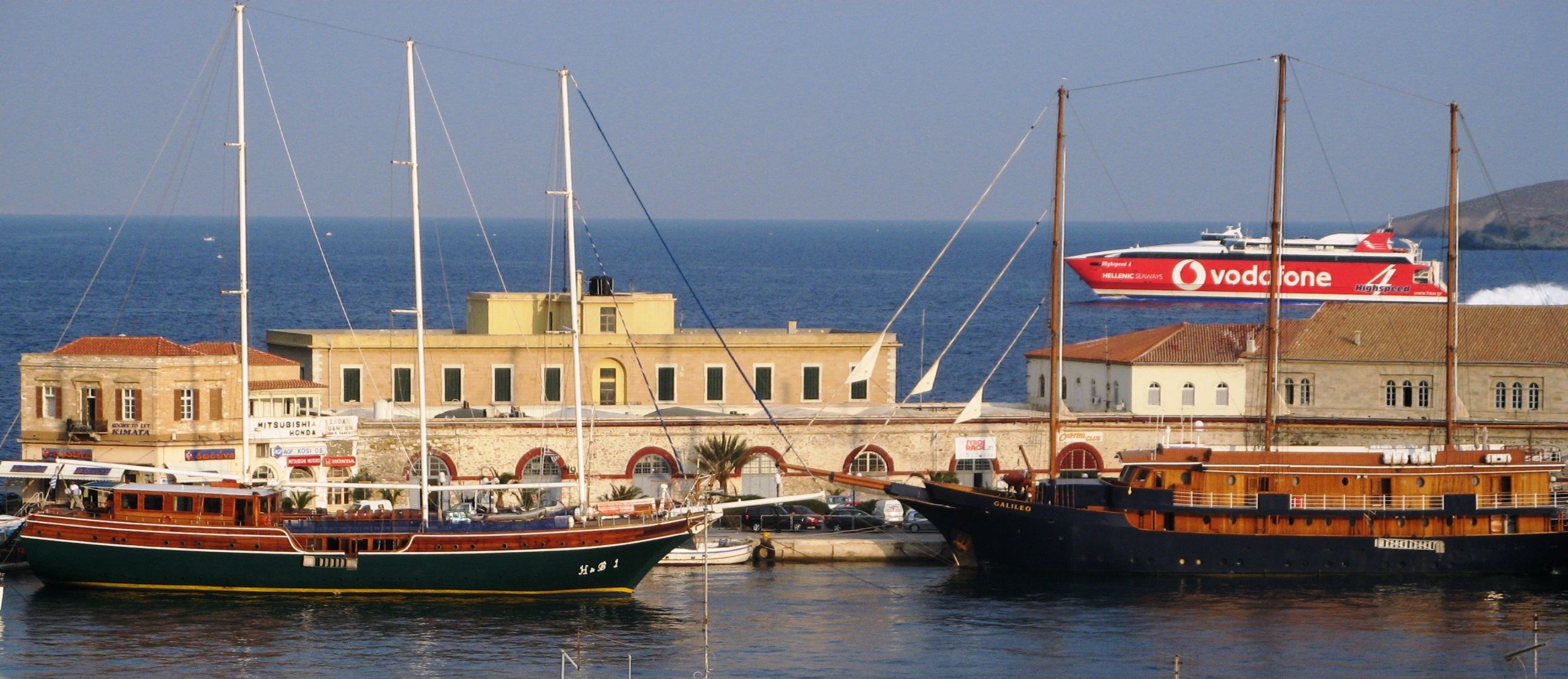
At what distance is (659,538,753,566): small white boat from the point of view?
165 ft

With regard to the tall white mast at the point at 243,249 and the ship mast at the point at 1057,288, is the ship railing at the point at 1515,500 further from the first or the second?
the tall white mast at the point at 243,249

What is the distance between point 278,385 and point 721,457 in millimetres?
12876

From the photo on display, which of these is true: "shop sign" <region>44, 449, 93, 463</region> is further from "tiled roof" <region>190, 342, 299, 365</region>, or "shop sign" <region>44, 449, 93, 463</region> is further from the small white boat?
the small white boat

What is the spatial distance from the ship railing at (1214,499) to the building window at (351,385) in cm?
2560

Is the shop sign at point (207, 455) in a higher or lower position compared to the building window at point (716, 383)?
lower

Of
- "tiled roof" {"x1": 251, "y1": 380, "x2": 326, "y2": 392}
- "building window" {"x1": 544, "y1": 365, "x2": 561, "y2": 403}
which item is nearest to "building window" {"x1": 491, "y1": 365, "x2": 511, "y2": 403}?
"building window" {"x1": 544, "y1": 365, "x2": 561, "y2": 403}

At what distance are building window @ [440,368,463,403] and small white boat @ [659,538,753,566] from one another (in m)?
13.1

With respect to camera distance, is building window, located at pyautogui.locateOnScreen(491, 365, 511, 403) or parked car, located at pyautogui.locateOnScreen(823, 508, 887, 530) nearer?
parked car, located at pyautogui.locateOnScreen(823, 508, 887, 530)

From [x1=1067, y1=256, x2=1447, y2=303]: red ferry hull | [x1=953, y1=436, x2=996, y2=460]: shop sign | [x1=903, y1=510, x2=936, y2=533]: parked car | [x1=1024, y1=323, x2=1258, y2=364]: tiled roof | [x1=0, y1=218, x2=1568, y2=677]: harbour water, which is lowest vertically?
[x1=0, y1=218, x2=1568, y2=677]: harbour water

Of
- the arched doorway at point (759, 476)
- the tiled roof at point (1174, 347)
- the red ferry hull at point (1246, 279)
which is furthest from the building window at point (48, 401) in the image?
the red ferry hull at point (1246, 279)

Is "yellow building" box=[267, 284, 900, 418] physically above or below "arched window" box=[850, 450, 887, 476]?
above

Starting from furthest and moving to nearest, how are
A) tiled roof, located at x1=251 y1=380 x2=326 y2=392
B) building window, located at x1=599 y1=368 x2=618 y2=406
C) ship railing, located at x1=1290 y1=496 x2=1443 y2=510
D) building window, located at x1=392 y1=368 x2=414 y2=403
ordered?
1. building window, located at x1=599 y1=368 x2=618 y2=406
2. building window, located at x1=392 y1=368 x2=414 y2=403
3. tiled roof, located at x1=251 y1=380 x2=326 y2=392
4. ship railing, located at x1=1290 y1=496 x2=1443 y2=510

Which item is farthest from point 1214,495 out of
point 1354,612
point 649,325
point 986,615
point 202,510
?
point 202,510

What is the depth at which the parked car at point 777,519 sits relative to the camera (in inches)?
2126
